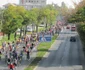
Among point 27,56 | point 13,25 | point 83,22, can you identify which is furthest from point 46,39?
point 13,25

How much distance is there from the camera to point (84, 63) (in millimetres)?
43125

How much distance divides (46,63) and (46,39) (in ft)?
16.8

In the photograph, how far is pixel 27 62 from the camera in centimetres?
4403

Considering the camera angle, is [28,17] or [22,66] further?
[28,17]

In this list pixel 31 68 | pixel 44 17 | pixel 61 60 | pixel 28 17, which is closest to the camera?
pixel 31 68

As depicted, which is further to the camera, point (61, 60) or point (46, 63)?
point (61, 60)

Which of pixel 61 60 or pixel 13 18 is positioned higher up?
pixel 13 18

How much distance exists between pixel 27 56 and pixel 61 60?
4321 millimetres

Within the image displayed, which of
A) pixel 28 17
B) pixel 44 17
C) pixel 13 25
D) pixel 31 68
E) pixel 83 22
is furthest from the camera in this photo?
pixel 44 17

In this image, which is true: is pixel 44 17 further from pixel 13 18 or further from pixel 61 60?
pixel 61 60

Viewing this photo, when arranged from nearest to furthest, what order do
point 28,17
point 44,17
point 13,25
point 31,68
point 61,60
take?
point 31,68 < point 61,60 < point 13,25 < point 28,17 < point 44,17

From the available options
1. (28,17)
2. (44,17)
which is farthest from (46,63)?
(44,17)

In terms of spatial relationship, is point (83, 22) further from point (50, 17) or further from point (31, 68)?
point (50, 17)

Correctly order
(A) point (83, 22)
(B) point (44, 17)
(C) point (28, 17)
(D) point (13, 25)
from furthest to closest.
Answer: (B) point (44, 17) < (C) point (28, 17) < (D) point (13, 25) < (A) point (83, 22)
